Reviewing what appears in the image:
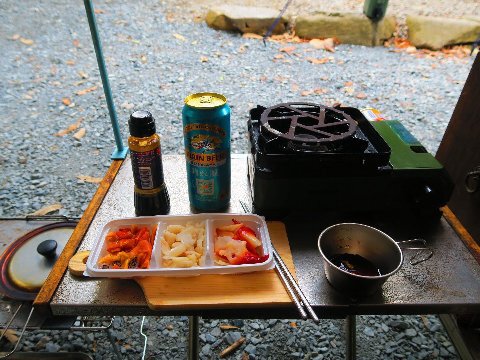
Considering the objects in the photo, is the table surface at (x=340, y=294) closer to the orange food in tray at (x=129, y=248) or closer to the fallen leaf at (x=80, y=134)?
the orange food in tray at (x=129, y=248)

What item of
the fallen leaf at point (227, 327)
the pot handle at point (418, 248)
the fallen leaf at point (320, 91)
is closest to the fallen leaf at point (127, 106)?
the fallen leaf at point (320, 91)

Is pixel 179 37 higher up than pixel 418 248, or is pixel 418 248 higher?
pixel 418 248

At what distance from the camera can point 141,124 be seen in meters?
1.10

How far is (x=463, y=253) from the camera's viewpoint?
1163mm

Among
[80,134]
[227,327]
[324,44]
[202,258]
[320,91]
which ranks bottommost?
[227,327]

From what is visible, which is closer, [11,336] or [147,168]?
[147,168]

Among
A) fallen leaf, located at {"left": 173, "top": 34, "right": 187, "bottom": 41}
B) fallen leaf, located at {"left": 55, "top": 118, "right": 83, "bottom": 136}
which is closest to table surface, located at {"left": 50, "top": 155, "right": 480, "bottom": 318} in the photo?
fallen leaf, located at {"left": 55, "top": 118, "right": 83, "bottom": 136}

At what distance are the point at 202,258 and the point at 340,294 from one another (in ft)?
1.28

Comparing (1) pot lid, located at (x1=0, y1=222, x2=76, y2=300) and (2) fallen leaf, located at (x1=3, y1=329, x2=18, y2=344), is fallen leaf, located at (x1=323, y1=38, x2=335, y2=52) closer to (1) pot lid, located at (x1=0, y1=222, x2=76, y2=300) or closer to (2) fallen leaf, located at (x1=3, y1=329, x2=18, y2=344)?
(1) pot lid, located at (x1=0, y1=222, x2=76, y2=300)

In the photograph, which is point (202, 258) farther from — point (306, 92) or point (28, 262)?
point (306, 92)

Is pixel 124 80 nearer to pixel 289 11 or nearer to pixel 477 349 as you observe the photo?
pixel 289 11

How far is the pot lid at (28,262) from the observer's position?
1439mm

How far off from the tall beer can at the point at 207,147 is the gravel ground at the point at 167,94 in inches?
46.3

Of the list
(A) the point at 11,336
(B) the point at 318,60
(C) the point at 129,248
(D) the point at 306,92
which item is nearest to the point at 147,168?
(C) the point at 129,248
